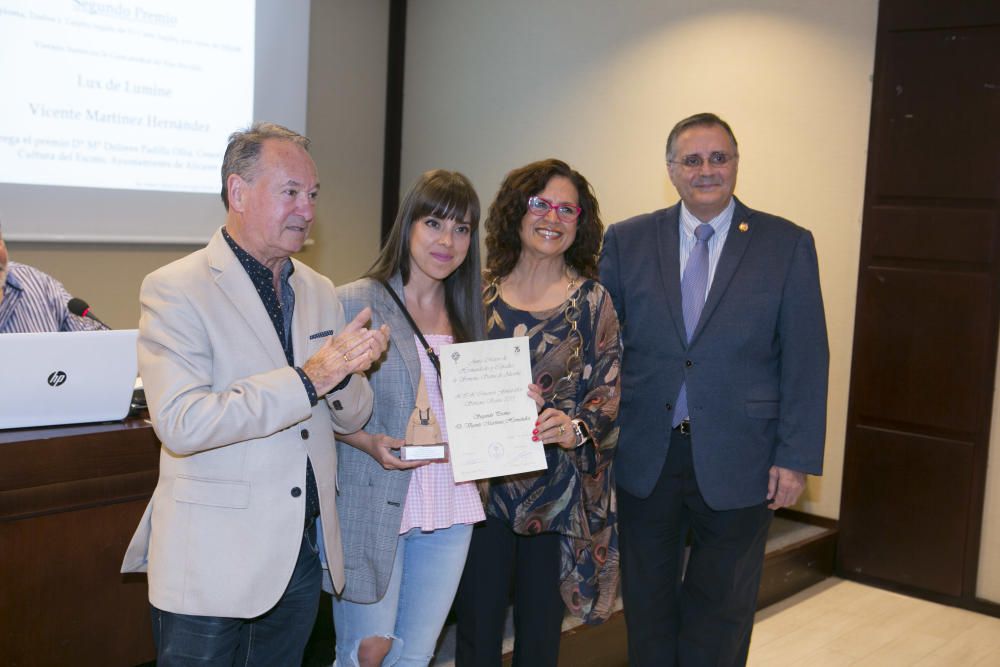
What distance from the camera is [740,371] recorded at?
2512 millimetres

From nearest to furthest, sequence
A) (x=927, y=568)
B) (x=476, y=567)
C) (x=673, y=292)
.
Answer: (x=476, y=567), (x=673, y=292), (x=927, y=568)

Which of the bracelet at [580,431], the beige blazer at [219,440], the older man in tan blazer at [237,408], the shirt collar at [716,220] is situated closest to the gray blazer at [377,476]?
the older man in tan blazer at [237,408]

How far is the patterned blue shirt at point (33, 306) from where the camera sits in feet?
9.83

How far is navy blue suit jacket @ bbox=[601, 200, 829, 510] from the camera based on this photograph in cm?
251

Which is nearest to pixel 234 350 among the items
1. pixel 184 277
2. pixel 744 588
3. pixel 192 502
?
pixel 184 277

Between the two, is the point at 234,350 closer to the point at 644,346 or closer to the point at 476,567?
the point at 476,567

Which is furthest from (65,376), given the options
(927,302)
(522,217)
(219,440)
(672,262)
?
(927,302)

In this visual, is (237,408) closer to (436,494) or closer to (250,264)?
(250,264)

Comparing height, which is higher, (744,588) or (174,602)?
(174,602)

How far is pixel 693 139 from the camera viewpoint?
8.51 feet

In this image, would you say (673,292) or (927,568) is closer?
(673,292)

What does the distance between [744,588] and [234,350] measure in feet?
5.41

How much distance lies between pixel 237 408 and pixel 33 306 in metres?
1.82

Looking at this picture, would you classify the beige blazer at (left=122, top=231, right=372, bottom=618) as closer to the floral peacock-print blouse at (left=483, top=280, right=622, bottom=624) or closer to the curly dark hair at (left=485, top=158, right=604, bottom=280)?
the floral peacock-print blouse at (left=483, top=280, right=622, bottom=624)
